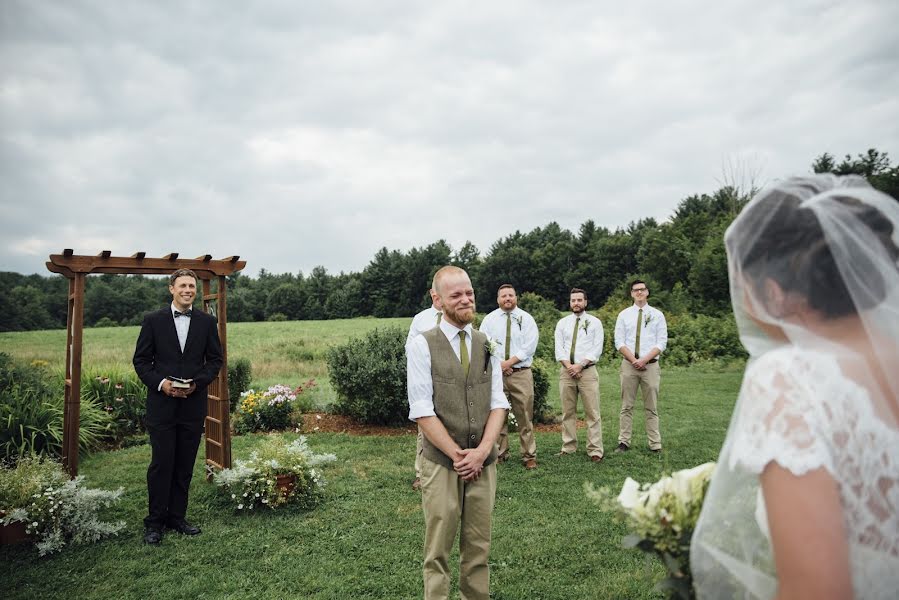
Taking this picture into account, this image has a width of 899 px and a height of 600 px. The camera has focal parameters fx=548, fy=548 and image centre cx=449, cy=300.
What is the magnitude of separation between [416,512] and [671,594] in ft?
14.3

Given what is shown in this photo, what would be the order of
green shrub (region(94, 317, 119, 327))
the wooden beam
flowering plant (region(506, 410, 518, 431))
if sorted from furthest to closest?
1. green shrub (region(94, 317, 119, 327))
2. flowering plant (region(506, 410, 518, 431))
3. the wooden beam

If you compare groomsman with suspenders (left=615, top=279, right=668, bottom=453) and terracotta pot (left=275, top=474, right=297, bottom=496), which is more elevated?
groomsman with suspenders (left=615, top=279, right=668, bottom=453)

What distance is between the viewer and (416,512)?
19.1 ft

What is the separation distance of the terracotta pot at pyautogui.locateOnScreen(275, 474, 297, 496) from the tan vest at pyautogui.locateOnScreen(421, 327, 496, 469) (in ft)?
10.3

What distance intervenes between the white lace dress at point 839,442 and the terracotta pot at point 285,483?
537cm

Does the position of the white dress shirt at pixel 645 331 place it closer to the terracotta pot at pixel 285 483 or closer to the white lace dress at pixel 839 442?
the terracotta pot at pixel 285 483

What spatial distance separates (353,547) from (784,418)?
443 centimetres

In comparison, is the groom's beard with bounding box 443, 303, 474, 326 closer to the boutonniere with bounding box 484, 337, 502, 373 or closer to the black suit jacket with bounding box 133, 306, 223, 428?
the boutonniere with bounding box 484, 337, 502, 373

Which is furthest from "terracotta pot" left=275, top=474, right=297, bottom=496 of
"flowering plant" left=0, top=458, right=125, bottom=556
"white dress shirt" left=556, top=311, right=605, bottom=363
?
"white dress shirt" left=556, top=311, right=605, bottom=363

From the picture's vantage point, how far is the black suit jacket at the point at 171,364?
5.16 metres

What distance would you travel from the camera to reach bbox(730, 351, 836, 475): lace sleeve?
50.8 inches

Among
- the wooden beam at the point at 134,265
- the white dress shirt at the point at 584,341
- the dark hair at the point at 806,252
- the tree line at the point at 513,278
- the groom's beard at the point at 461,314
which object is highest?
the tree line at the point at 513,278

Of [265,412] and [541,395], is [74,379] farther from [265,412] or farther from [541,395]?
[541,395]

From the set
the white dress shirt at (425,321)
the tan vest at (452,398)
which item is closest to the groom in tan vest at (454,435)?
the tan vest at (452,398)
